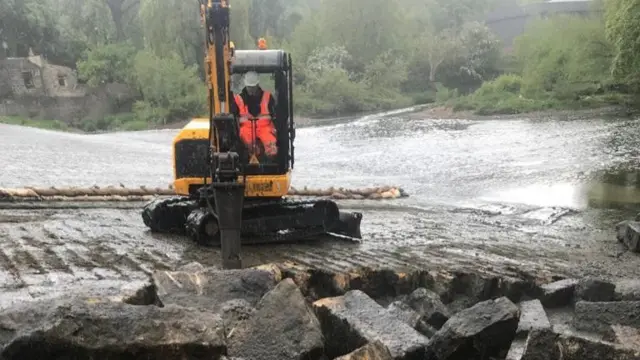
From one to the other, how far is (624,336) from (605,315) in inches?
17.3

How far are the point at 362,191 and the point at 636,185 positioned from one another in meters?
6.62

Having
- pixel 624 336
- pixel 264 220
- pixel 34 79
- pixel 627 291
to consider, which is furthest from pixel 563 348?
pixel 34 79

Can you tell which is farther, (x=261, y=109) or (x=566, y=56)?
(x=566, y=56)

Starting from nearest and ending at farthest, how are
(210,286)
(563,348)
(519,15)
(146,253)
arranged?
(563,348) → (210,286) → (146,253) → (519,15)

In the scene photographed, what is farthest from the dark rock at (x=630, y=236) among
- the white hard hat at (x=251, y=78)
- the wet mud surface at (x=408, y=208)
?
the white hard hat at (x=251, y=78)

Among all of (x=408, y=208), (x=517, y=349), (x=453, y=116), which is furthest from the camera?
(x=453, y=116)

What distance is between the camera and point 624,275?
6676mm

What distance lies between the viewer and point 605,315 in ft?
14.1

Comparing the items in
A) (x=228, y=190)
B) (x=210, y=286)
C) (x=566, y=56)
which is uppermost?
(x=566, y=56)

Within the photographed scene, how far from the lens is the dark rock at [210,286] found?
439 centimetres

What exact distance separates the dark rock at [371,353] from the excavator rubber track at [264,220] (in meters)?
3.48

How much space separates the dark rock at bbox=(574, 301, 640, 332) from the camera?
13.8ft

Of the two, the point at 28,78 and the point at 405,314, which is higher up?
the point at 28,78

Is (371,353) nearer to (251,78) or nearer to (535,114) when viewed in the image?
(251,78)
